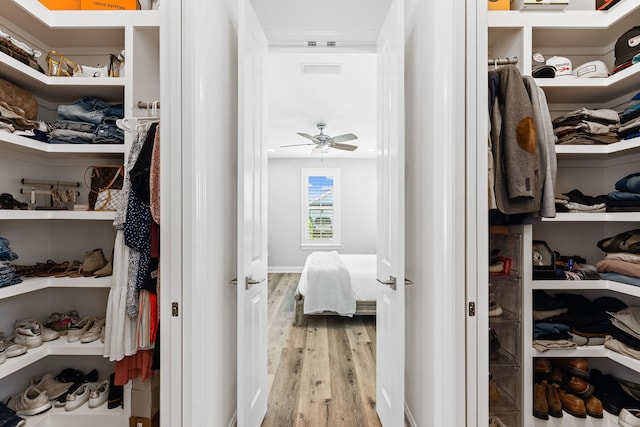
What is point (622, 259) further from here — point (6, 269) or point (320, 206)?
point (320, 206)

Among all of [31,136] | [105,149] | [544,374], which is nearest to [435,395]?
[544,374]

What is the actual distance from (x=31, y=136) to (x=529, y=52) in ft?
8.47

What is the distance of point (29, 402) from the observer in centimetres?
172

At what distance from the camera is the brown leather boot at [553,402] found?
1594 mm

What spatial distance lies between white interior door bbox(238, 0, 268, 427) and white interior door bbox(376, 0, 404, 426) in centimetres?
75

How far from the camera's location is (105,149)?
1783mm

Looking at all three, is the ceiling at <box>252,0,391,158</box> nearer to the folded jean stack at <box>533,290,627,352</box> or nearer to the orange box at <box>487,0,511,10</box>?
the orange box at <box>487,0,511,10</box>

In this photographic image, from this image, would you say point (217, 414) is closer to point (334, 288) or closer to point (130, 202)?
point (130, 202)

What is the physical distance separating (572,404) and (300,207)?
6505 millimetres

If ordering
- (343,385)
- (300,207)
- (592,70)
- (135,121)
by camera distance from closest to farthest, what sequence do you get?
(592,70)
(135,121)
(343,385)
(300,207)

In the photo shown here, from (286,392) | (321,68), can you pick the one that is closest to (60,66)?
(321,68)

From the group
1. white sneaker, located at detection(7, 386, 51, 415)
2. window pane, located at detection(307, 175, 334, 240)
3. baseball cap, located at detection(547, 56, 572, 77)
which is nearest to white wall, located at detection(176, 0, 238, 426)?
white sneaker, located at detection(7, 386, 51, 415)

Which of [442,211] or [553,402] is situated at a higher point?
[442,211]

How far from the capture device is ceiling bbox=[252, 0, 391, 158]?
2248 mm
